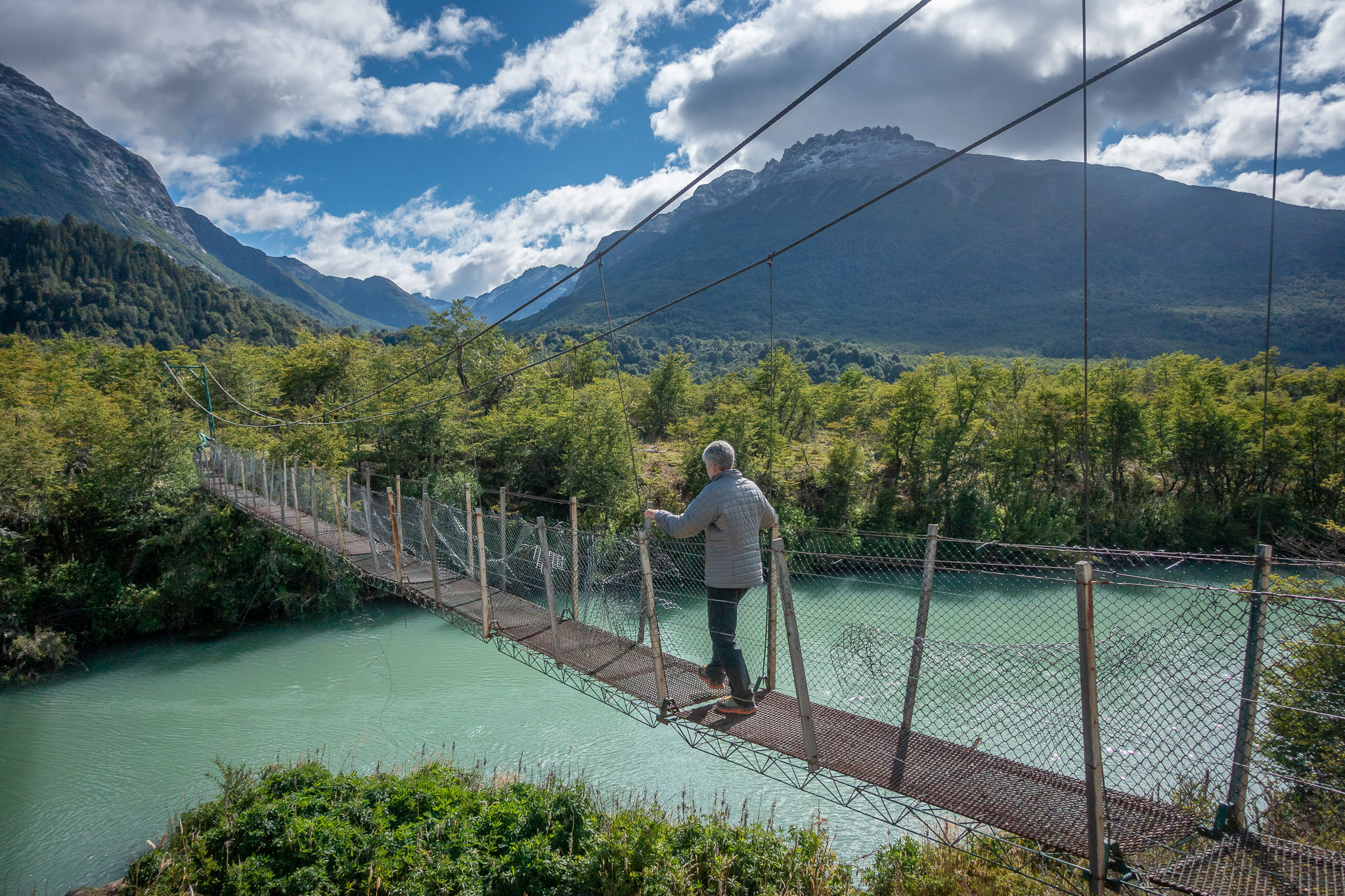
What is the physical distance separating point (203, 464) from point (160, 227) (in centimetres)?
19402

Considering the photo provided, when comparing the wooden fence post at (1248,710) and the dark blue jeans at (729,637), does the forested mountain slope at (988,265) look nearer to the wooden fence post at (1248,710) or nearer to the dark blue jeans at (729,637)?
the wooden fence post at (1248,710)

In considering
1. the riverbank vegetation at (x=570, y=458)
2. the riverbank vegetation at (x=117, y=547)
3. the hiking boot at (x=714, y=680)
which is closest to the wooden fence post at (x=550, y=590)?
the hiking boot at (x=714, y=680)

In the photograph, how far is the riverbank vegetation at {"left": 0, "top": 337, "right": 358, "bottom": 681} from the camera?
12.4 meters

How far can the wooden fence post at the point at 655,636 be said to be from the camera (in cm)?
330

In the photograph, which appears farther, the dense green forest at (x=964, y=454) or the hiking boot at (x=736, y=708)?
the dense green forest at (x=964, y=454)

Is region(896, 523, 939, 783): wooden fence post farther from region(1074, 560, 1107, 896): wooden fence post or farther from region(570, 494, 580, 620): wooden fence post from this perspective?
region(570, 494, 580, 620): wooden fence post

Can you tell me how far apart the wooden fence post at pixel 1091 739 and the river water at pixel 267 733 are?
5.59 m

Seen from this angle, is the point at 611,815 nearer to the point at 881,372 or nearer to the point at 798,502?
the point at 798,502

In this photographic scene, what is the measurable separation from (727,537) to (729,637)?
475 mm

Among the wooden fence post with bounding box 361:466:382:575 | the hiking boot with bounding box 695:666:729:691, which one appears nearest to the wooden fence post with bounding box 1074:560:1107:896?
the hiking boot with bounding box 695:666:729:691

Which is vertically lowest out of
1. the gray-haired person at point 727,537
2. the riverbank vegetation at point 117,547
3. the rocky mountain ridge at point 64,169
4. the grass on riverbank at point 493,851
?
the grass on riverbank at point 493,851

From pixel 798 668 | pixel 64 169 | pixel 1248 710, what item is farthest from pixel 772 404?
pixel 64 169

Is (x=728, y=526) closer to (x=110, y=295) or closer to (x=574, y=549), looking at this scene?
(x=574, y=549)

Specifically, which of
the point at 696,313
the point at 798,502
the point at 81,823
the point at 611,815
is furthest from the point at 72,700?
the point at 696,313
